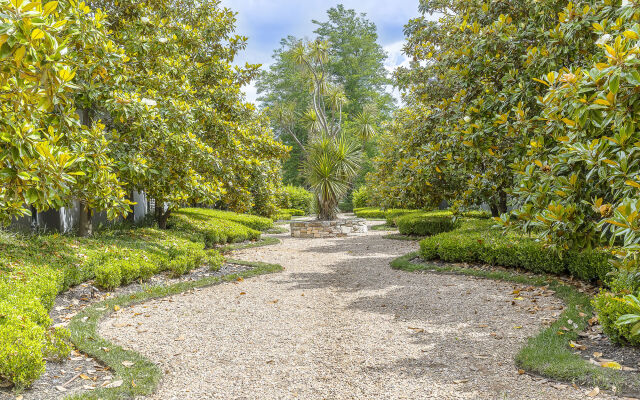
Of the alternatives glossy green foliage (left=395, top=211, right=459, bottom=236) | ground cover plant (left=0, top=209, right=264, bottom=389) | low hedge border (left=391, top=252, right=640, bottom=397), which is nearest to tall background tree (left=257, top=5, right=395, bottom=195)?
glossy green foliage (left=395, top=211, right=459, bottom=236)

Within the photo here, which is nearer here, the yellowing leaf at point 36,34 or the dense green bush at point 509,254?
the yellowing leaf at point 36,34

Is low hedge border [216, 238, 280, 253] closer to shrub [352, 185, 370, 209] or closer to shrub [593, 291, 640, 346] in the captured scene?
shrub [593, 291, 640, 346]

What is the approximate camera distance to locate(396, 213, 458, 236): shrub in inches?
439

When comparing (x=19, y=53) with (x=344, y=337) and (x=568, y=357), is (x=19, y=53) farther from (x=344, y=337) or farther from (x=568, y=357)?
(x=568, y=357)

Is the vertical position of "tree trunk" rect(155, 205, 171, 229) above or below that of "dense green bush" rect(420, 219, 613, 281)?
above

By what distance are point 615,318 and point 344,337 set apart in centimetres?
227

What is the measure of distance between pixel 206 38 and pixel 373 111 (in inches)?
519

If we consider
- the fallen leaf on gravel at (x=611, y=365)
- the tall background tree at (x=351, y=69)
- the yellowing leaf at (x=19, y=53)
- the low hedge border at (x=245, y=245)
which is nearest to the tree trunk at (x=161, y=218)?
the low hedge border at (x=245, y=245)

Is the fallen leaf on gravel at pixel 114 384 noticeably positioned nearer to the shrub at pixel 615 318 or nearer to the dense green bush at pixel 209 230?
the shrub at pixel 615 318

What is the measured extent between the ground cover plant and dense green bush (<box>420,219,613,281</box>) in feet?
13.1

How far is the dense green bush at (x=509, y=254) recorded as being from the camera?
Answer: 5.27 metres

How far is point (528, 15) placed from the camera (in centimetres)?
610

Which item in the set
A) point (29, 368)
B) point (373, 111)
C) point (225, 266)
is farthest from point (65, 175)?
point (373, 111)

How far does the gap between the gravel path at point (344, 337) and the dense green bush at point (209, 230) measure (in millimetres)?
3648
